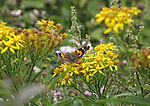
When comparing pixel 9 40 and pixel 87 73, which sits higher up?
pixel 9 40

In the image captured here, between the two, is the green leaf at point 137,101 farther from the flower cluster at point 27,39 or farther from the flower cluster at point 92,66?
the flower cluster at point 27,39

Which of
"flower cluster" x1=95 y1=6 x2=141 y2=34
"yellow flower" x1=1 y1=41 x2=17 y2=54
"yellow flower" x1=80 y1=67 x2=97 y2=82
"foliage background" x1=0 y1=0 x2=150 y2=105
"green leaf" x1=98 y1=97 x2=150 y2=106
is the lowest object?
"green leaf" x1=98 y1=97 x2=150 y2=106

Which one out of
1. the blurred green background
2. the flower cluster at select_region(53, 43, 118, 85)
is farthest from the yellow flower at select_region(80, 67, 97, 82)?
the blurred green background

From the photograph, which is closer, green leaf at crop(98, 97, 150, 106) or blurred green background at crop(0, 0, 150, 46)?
green leaf at crop(98, 97, 150, 106)

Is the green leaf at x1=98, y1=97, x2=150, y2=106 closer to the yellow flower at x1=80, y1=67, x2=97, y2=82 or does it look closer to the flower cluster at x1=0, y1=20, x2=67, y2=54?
the yellow flower at x1=80, y1=67, x2=97, y2=82

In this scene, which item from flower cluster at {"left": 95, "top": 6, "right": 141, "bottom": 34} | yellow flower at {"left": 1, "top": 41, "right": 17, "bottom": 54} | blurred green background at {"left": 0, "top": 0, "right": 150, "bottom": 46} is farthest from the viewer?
blurred green background at {"left": 0, "top": 0, "right": 150, "bottom": 46}

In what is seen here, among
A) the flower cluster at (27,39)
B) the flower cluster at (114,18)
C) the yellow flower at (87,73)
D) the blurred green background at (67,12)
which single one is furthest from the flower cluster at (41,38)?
the blurred green background at (67,12)

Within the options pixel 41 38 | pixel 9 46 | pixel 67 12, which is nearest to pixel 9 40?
pixel 9 46

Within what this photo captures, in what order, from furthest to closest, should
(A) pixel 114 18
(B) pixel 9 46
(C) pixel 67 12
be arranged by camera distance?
(C) pixel 67 12
(B) pixel 9 46
(A) pixel 114 18

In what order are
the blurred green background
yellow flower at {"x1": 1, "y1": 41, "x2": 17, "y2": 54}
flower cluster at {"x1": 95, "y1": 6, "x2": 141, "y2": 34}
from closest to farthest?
flower cluster at {"x1": 95, "y1": 6, "x2": 141, "y2": 34}
yellow flower at {"x1": 1, "y1": 41, "x2": 17, "y2": 54}
the blurred green background

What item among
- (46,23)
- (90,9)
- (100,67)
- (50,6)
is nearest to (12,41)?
(46,23)

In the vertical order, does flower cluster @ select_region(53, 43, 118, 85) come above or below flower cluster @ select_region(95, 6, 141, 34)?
below

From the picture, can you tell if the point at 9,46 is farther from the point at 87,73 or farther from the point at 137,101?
the point at 137,101
